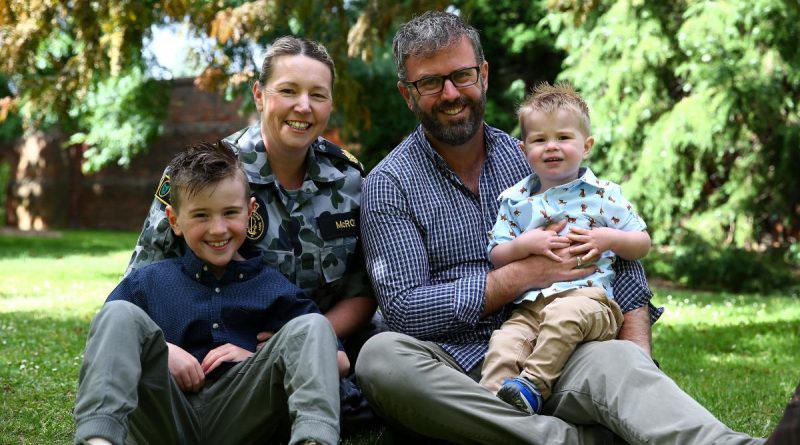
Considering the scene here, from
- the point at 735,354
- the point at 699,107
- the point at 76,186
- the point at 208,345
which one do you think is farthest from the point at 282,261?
the point at 76,186

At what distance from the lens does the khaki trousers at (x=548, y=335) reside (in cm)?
295

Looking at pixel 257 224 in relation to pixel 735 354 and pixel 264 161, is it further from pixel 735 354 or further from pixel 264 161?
pixel 735 354

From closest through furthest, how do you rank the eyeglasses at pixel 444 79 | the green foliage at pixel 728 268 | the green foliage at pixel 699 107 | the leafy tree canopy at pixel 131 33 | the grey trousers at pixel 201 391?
the grey trousers at pixel 201 391, the eyeglasses at pixel 444 79, the leafy tree canopy at pixel 131 33, the green foliage at pixel 699 107, the green foliage at pixel 728 268

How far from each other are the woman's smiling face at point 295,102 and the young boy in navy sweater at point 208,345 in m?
0.23

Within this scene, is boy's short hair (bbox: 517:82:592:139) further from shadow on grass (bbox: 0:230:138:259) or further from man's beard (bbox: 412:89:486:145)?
shadow on grass (bbox: 0:230:138:259)

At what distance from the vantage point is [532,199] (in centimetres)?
332

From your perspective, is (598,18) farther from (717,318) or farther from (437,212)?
(437,212)

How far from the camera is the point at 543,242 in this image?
3.18 meters

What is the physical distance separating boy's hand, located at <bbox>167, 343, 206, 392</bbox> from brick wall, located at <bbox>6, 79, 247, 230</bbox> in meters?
19.9

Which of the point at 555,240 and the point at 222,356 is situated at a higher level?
the point at 555,240

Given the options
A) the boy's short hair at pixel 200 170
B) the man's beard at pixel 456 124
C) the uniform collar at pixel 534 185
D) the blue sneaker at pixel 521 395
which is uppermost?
the man's beard at pixel 456 124

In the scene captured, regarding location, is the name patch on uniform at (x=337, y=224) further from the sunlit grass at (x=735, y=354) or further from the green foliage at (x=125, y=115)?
the green foliage at (x=125, y=115)

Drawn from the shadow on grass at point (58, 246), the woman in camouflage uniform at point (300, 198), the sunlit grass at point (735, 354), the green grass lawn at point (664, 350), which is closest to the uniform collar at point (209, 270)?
the woman in camouflage uniform at point (300, 198)

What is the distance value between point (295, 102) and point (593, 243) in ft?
3.98
